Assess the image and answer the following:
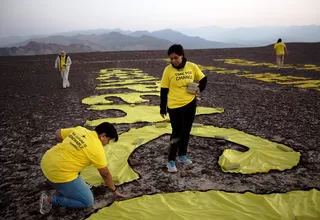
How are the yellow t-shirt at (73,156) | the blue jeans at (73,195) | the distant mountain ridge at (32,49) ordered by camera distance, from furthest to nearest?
1. the distant mountain ridge at (32,49)
2. the blue jeans at (73,195)
3. the yellow t-shirt at (73,156)

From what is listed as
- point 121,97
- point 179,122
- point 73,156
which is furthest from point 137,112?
point 73,156

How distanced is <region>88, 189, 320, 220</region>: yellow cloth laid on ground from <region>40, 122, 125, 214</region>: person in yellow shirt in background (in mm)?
398

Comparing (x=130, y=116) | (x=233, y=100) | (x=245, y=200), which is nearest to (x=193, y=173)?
(x=245, y=200)

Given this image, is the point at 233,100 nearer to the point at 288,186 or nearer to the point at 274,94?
the point at 274,94

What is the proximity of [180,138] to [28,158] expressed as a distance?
3158 mm

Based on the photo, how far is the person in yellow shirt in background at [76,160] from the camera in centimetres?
320

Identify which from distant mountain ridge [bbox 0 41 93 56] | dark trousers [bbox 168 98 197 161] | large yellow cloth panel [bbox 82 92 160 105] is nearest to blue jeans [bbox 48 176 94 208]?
dark trousers [bbox 168 98 197 161]

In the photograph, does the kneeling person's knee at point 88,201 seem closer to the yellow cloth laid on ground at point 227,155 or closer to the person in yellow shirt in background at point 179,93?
the yellow cloth laid on ground at point 227,155

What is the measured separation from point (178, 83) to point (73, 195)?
7.39ft

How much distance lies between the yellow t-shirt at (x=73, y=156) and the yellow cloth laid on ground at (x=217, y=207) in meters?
0.65

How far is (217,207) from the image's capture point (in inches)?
134

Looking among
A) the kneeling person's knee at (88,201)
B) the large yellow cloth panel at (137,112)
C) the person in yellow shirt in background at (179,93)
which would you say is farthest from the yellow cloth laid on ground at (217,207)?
the large yellow cloth panel at (137,112)

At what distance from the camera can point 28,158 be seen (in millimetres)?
5230

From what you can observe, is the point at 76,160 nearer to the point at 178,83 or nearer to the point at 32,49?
the point at 178,83
